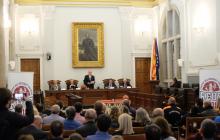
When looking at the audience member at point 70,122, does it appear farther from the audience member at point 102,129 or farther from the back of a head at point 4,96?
the back of a head at point 4,96

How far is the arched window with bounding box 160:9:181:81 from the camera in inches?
728

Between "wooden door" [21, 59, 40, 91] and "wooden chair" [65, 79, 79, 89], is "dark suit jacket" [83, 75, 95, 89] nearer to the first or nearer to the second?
"wooden chair" [65, 79, 79, 89]

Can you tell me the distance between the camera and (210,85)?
10.5 meters

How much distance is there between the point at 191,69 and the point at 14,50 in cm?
852

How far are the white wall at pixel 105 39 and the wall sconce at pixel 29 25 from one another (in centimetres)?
21

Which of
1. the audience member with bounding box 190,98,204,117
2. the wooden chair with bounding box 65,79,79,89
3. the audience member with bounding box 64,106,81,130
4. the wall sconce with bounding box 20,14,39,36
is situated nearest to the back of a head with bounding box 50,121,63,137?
the audience member with bounding box 64,106,81,130

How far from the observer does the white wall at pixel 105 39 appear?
1967 cm

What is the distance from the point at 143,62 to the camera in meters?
20.6

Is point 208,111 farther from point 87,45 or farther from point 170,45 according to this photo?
point 87,45

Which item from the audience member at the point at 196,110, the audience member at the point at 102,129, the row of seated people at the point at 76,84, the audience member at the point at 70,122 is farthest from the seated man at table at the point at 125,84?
the audience member at the point at 102,129

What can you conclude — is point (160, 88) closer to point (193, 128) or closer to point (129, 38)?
point (129, 38)

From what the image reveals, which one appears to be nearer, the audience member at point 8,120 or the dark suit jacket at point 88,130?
the audience member at point 8,120

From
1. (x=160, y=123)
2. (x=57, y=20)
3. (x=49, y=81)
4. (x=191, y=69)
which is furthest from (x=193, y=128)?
(x=57, y=20)

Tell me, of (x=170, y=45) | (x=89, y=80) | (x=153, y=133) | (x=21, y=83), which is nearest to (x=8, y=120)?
(x=153, y=133)
